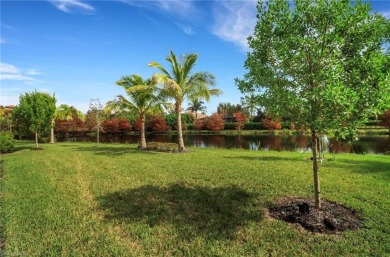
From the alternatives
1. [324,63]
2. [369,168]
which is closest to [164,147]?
[369,168]

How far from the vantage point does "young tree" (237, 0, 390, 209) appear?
15.7ft

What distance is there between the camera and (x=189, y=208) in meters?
6.64

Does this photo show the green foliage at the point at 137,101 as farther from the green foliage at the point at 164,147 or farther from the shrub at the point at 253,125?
the shrub at the point at 253,125

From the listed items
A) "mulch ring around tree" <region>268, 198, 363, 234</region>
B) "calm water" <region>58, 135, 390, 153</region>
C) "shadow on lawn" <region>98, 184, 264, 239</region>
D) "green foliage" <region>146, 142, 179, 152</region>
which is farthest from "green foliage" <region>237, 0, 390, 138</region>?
"green foliage" <region>146, 142, 179, 152</region>

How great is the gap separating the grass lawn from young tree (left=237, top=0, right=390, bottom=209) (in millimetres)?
1487

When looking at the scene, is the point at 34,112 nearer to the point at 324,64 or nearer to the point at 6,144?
the point at 6,144

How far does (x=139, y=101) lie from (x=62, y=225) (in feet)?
55.5

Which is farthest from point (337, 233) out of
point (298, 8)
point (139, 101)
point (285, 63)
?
point (139, 101)

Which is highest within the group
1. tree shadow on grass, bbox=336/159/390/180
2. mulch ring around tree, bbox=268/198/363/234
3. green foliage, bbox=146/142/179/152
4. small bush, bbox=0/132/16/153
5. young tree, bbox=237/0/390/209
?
young tree, bbox=237/0/390/209

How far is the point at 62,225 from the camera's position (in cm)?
576

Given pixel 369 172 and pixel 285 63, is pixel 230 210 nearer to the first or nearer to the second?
pixel 285 63

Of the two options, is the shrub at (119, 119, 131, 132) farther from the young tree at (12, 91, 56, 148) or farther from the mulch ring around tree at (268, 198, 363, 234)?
the mulch ring around tree at (268, 198, 363, 234)

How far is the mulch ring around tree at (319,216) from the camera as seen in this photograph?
17.9ft

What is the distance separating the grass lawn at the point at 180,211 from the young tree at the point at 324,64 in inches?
58.5
